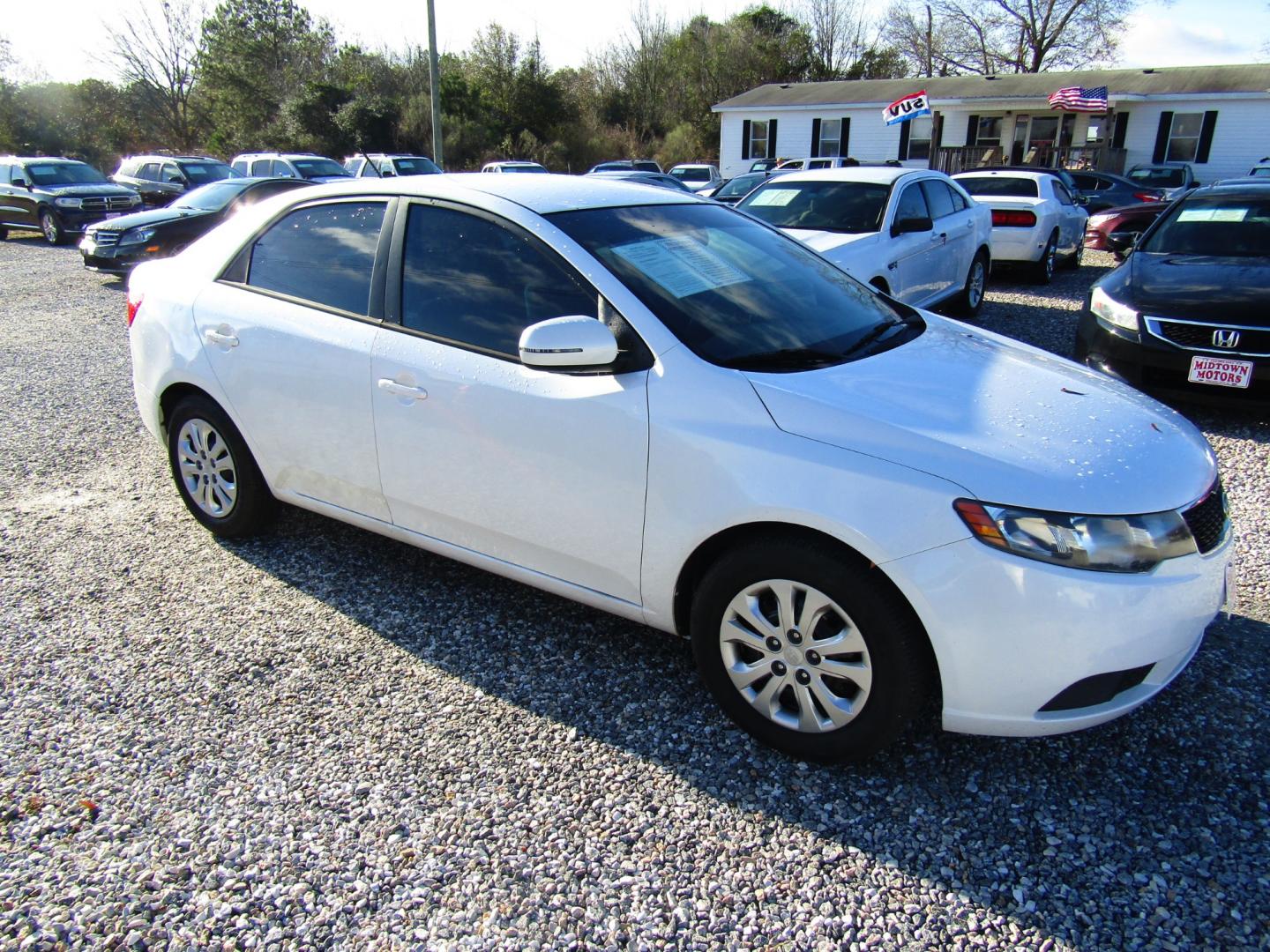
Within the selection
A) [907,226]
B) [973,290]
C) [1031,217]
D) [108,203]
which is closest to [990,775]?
[907,226]

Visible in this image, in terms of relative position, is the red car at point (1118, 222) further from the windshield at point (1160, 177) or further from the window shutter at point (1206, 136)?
the window shutter at point (1206, 136)

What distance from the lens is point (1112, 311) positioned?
19.7 feet

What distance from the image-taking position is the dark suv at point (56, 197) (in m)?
18.5

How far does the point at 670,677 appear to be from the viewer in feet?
10.5

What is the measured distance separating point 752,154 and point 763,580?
38.3 meters

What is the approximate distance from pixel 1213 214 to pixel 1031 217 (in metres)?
4.49

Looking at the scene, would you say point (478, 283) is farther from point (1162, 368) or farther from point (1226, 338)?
point (1226, 338)

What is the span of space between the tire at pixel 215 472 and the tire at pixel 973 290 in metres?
7.55

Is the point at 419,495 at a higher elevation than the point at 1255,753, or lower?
higher

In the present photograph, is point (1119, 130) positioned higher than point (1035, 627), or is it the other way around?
point (1119, 130)

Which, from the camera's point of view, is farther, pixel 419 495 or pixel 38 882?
pixel 419 495

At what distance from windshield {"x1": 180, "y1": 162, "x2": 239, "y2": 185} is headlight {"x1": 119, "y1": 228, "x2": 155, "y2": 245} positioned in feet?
22.9

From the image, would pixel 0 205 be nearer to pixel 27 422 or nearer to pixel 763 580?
pixel 27 422

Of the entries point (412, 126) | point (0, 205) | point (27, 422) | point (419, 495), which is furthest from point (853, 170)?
point (412, 126)
